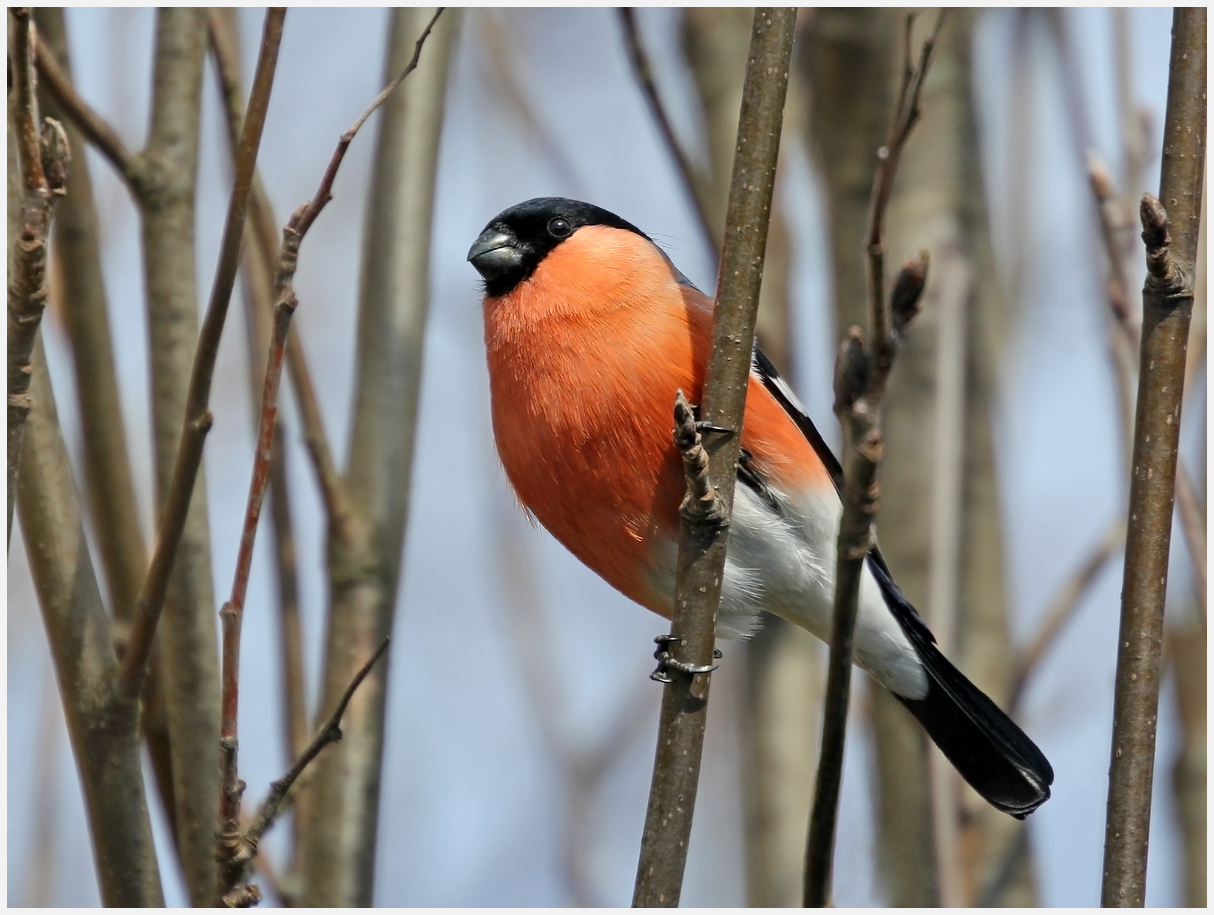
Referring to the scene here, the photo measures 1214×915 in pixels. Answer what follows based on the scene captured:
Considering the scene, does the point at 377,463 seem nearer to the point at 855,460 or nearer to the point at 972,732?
the point at 972,732

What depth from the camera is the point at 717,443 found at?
1996 mm

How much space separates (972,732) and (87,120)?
Result: 237 cm

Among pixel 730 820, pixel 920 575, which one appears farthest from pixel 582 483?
pixel 730 820

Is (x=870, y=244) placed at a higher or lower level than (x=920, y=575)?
higher

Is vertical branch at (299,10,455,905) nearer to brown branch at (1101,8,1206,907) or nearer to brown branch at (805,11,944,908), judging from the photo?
brown branch at (805,11,944,908)

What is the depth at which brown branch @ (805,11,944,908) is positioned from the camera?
1.25m

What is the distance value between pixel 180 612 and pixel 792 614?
4.67ft

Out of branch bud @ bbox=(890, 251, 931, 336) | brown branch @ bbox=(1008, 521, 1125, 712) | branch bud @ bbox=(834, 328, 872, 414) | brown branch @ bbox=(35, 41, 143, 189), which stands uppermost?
brown branch @ bbox=(35, 41, 143, 189)

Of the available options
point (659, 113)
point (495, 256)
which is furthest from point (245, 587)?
point (659, 113)

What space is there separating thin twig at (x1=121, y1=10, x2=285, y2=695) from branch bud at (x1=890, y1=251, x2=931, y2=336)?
1.06m

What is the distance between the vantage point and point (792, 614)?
3.21m

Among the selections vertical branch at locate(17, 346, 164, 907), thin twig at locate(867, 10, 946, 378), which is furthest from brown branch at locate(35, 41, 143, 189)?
thin twig at locate(867, 10, 946, 378)

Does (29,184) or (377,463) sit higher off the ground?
(29,184)

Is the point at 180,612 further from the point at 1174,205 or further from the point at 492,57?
the point at 492,57
